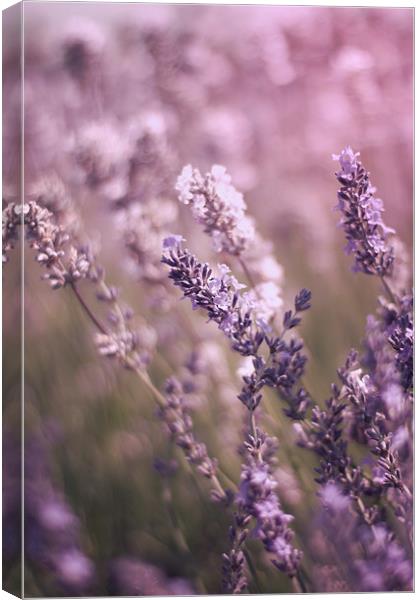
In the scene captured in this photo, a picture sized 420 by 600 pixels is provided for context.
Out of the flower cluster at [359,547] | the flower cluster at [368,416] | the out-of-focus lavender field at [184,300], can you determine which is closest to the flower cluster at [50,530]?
the out-of-focus lavender field at [184,300]

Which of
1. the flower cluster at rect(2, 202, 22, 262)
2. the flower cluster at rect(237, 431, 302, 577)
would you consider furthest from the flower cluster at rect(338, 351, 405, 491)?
the flower cluster at rect(2, 202, 22, 262)

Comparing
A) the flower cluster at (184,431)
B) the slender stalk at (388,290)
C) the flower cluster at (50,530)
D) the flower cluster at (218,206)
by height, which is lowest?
the flower cluster at (50,530)

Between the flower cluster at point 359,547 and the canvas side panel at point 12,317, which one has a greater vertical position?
the canvas side panel at point 12,317

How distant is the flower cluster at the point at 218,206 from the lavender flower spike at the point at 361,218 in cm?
27

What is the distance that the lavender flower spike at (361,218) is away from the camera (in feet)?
10.7

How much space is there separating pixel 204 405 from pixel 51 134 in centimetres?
83

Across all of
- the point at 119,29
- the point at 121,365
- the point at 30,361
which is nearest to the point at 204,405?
the point at 121,365

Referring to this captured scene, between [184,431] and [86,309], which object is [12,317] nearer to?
[86,309]

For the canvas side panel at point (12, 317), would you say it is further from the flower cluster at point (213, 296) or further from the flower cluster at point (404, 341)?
the flower cluster at point (404, 341)

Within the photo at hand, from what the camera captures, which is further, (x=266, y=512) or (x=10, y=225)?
(x=10, y=225)

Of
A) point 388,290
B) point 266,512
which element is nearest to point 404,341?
point 388,290

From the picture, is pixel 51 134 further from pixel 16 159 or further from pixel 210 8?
pixel 210 8

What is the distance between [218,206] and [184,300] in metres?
0.29

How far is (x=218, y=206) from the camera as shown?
345cm
